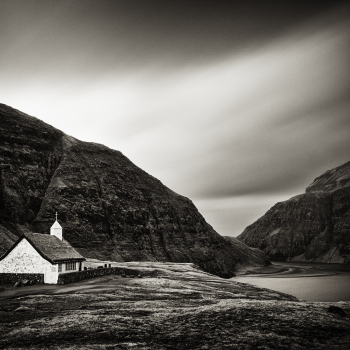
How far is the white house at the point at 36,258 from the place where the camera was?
50156mm

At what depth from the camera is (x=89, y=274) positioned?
56594 mm

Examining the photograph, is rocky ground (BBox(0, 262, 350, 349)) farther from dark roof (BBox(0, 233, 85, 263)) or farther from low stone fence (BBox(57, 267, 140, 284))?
dark roof (BBox(0, 233, 85, 263))

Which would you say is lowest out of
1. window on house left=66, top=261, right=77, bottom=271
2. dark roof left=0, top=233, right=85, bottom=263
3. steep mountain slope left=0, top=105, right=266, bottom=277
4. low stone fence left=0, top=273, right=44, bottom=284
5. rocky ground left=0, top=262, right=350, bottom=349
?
rocky ground left=0, top=262, right=350, bottom=349

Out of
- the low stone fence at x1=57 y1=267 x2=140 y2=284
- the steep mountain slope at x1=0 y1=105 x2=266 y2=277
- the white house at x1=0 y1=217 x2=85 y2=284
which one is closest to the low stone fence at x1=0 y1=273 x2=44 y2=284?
the white house at x1=0 y1=217 x2=85 y2=284

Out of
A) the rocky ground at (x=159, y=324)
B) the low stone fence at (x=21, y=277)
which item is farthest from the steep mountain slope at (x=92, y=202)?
the rocky ground at (x=159, y=324)

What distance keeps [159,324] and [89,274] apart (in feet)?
105

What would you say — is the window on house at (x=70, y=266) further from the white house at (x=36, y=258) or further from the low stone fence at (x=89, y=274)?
the low stone fence at (x=89, y=274)

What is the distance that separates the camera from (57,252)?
53562 mm

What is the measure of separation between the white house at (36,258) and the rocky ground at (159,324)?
10.6 meters

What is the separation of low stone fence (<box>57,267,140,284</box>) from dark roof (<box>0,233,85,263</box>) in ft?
7.97

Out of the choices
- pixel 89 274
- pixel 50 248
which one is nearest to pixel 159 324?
pixel 50 248

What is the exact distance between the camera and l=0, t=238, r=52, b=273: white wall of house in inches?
1994

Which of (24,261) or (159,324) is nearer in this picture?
(159,324)

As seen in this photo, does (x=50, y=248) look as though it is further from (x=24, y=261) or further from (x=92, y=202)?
(x=92, y=202)
